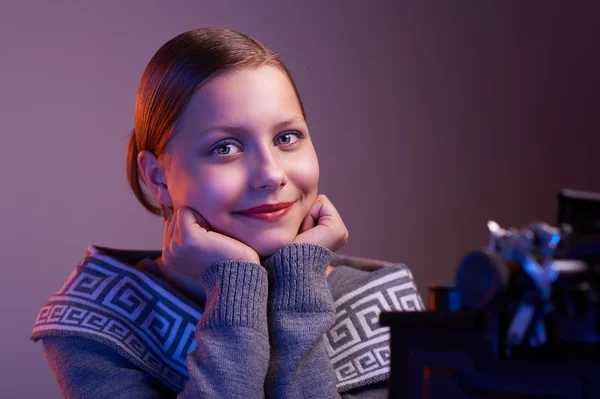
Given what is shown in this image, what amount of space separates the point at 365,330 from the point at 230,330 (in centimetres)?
29

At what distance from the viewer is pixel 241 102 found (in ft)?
3.89

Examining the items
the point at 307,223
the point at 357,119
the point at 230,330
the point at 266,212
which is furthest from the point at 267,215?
the point at 357,119

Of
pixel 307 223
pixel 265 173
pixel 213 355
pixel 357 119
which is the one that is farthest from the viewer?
pixel 357 119

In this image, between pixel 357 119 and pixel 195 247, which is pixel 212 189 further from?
pixel 357 119

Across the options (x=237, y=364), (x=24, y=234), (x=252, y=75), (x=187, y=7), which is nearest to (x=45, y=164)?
(x=24, y=234)

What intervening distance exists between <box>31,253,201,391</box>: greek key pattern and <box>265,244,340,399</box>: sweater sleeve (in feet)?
0.63

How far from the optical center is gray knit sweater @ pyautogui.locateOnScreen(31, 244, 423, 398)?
104 cm

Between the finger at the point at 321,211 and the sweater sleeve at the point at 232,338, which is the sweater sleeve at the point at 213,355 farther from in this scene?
the finger at the point at 321,211

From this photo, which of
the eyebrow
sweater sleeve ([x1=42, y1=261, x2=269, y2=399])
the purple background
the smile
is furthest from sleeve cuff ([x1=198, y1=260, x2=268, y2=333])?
the purple background

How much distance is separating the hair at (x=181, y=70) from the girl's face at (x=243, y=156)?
0.7 inches

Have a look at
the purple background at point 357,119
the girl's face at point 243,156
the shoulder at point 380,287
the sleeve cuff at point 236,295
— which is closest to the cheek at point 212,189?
the girl's face at point 243,156

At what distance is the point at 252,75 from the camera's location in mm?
1220

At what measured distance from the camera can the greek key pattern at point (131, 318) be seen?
3.95 ft

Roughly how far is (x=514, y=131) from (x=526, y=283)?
205 centimetres
